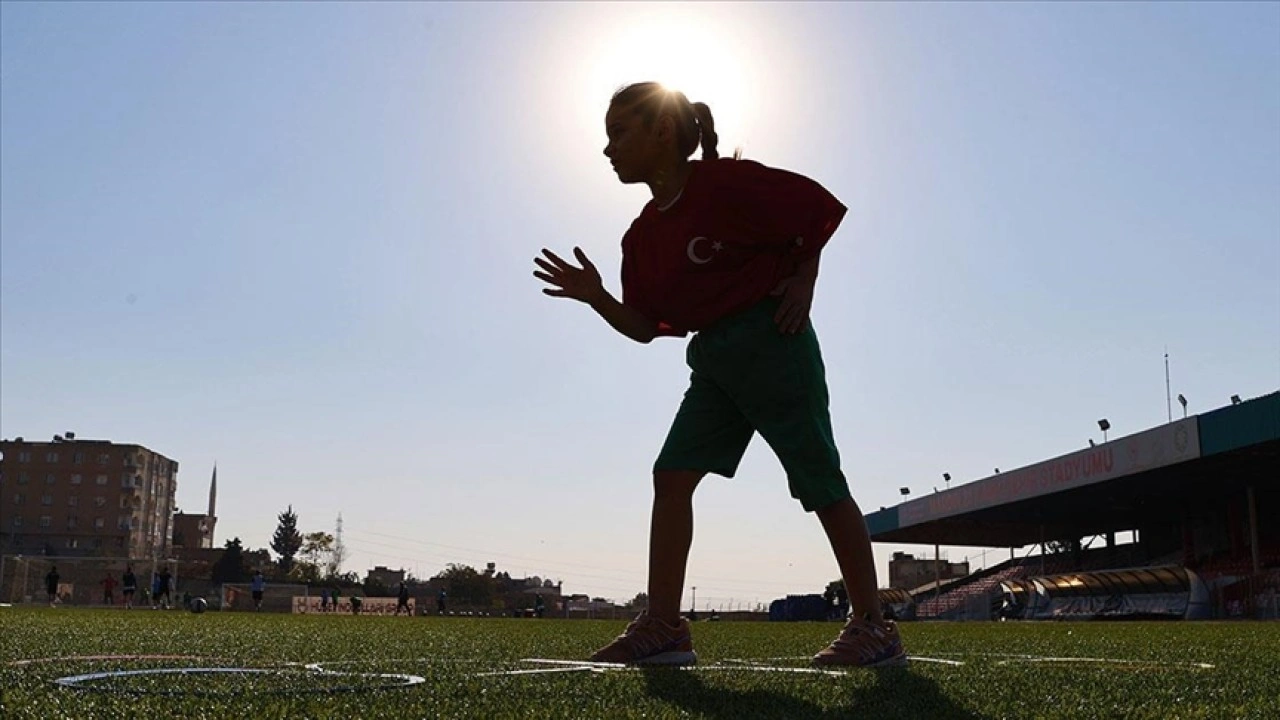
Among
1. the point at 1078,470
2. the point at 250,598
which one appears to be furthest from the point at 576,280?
the point at 250,598

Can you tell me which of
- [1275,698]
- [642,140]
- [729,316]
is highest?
[642,140]

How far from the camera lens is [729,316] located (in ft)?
13.2

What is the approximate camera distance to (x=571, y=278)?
416 cm

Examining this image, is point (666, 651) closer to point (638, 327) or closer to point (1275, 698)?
point (638, 327)

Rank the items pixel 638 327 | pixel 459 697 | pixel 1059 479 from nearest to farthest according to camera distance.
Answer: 1. pixel 459 697
2. pixel 638 327
3. pixel 1059 479

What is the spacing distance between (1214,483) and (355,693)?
39.1 meters

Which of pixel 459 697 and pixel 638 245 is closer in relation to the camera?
pixel 459 697

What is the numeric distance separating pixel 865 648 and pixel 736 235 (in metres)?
A: 1.43

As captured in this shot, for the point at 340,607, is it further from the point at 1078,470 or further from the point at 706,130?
the point at 706,130

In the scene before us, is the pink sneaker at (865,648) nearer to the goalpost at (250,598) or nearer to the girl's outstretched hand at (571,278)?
the girl's outstretched hand at (571,278)

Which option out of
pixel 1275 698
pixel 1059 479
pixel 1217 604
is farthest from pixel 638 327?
pixel 1059 479

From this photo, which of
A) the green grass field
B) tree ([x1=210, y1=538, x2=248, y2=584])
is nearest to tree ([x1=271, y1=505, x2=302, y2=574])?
tree ([x1=210, y1=538, x2=248, y2=584])

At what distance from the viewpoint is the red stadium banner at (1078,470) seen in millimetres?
30234

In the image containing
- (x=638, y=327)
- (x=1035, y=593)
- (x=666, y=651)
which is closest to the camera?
(x=666, y=651)
